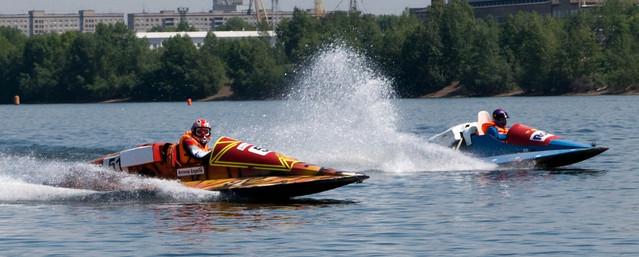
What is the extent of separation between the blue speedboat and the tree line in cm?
7643

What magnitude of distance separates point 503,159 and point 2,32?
15401 cm

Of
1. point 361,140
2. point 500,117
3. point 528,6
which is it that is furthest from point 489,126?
point 528,6

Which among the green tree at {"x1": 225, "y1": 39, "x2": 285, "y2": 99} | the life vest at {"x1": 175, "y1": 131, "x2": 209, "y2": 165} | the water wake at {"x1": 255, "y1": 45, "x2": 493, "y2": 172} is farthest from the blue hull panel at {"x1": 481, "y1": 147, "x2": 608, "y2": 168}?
the green tree at {"x1": 225, "y1": 39, "x2": 285, "y2": 99}

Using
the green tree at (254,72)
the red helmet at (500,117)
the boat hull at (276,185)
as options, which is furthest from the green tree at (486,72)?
the boat hull at (276,185)

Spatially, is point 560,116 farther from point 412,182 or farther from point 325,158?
point 412,182

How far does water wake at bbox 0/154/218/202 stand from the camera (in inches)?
A: 939

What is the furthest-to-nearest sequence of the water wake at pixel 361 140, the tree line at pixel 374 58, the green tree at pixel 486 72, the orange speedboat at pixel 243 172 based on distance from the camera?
the green tree at pixel 486 72, the tree line at pixel 374 58, the water wake at pixel 361 140, the orange speedboat at pixel 243 172

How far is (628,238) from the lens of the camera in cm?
1838

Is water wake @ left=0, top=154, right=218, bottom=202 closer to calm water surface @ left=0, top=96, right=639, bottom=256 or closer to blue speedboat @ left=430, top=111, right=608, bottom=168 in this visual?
calm water surface @ left=0, top=96, right=639, bottom=256

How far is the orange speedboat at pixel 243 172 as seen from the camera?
75.5ft

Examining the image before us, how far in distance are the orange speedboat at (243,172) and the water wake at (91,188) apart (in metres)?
0.29

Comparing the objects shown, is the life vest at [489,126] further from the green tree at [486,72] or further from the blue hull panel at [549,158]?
the green tree at [486,72]

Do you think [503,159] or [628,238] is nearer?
[628,238]

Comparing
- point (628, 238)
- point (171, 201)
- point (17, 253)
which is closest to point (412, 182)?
point (171, 201)
